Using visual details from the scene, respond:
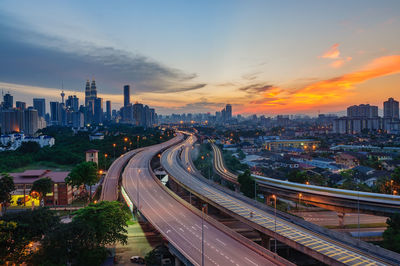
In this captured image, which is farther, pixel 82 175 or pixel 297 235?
pixel 82 175

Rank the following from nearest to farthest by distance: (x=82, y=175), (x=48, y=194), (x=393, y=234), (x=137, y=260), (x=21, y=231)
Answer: (x=21, y=231)
(x=137, y=260)
(x=393, y=234)
(x=82, y=175)
(x=48, y=194)

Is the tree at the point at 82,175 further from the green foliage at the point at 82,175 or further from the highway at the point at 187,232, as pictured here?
the highway at the point at 187,232

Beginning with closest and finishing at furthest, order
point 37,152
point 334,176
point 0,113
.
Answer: point 334,176, point 37,152, point 0,113

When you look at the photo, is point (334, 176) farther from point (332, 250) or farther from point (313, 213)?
point (332, 250)

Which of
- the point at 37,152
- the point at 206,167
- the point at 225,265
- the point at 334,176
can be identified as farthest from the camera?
the point at 37,152

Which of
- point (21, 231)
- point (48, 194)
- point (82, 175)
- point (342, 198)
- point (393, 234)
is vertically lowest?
point (393, 234)

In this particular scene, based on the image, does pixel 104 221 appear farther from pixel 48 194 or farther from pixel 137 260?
pixel 48 194

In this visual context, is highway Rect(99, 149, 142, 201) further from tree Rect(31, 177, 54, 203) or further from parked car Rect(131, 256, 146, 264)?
parked car Rect(131, 256, 146, 264)

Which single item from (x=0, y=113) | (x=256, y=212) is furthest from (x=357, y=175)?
(x=0, y=113)

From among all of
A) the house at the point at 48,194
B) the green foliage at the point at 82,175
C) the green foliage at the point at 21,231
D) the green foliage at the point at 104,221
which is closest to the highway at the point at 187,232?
the green foliage at the point at 104,221

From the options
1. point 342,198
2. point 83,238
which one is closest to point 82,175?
point 83,238
